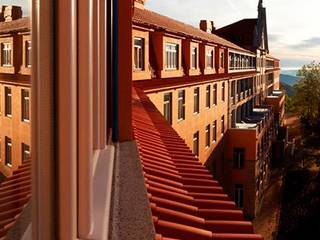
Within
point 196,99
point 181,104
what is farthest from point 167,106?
point 196,99

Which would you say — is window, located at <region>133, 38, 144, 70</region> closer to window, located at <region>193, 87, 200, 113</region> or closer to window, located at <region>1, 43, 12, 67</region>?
window, located at <region>193, 87, 200, 113</region>

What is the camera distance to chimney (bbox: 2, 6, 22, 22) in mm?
1054

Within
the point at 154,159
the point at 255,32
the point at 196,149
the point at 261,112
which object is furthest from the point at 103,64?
the point at 255,32

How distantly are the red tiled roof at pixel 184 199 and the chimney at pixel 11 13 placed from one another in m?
1.20

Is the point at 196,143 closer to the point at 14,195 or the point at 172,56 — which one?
the point at 172,56

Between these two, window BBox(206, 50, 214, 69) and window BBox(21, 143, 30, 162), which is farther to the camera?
window BBox(206, 50, 214, 69)

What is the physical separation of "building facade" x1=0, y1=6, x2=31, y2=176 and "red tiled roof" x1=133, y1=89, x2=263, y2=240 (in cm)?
97

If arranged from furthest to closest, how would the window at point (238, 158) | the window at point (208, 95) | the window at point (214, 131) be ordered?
the window at point (238, 158) → the window at point (214, 131) → the window at point (208, 95)

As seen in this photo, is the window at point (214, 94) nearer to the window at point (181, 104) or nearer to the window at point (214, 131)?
the window at point (214, 131)

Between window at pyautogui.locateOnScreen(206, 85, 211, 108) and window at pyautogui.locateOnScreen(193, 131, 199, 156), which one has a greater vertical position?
window at pyautogui.locateOnScreen(206, 85, 211, 108)

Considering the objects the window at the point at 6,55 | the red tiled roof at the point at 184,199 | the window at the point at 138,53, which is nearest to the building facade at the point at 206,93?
the window at the point at 138,53

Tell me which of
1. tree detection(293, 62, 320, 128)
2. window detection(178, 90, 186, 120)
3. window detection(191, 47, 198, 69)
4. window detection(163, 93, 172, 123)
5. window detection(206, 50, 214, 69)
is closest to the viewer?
window detection(163, 93, 172, 123)

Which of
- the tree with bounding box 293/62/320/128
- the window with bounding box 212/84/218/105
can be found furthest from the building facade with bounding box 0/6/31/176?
the tree with bounding box 293/62/320/128

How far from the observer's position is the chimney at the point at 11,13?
1054 mm
